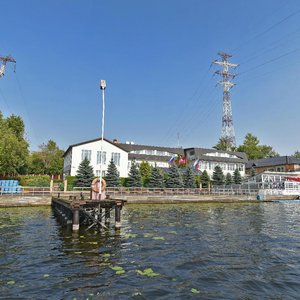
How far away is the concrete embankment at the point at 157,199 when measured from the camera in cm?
3378

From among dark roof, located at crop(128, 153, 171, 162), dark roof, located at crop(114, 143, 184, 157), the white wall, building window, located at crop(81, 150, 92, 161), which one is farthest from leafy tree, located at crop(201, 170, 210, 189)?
building window, located at crop(81, 150, 92, 161)

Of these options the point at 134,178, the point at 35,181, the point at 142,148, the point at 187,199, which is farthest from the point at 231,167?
the point at 35,181

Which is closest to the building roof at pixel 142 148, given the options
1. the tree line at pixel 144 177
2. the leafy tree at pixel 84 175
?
the tree line at pixel 144 177

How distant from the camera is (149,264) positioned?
422 inches

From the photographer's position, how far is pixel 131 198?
134 ft

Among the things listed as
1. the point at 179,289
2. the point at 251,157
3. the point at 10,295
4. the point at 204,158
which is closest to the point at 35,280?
the point at 10,295

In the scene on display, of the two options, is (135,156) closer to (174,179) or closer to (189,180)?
(174,179)

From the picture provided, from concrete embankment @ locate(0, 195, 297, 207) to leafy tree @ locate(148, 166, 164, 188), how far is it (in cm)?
1117

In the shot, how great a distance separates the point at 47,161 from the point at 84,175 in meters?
34.0

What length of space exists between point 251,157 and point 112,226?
93.6m

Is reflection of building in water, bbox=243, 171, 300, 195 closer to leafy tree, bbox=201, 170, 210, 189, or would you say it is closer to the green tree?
leafy tree, bbox=201, 170, 210, 189

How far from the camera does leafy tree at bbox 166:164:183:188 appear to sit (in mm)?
56553

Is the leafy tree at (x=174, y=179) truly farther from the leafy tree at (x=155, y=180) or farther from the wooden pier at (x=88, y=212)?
the wooden pier at (x=88, y=212)

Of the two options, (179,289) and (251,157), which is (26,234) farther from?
(251,157)
